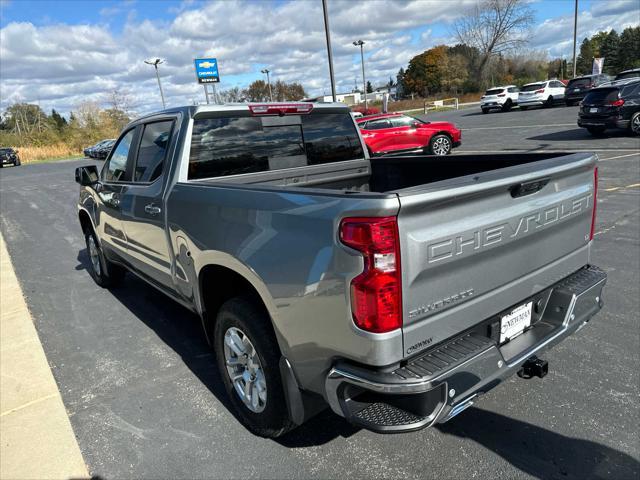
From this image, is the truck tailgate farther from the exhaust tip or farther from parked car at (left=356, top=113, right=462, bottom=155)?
parked car at (left=356, top=113, right=462, bottom=155)

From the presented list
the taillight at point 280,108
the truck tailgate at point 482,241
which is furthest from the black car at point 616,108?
the truck tailgate at point 482,241

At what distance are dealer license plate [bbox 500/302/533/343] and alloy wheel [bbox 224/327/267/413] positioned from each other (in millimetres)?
A: 1317

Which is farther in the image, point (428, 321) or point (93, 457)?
point (93, 457)

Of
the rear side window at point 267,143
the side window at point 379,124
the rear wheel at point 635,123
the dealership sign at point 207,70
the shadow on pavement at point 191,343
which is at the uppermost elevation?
the dealership sign at point 207,70

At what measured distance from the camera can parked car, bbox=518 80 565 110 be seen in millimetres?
29734

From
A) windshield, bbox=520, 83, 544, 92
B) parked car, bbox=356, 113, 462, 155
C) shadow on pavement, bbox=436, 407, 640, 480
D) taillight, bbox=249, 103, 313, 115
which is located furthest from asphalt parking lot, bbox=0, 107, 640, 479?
windshield, bbox=520, 83, 544, 92

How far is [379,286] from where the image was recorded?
1950mm

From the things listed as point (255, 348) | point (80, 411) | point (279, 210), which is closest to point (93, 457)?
point (80, 411)

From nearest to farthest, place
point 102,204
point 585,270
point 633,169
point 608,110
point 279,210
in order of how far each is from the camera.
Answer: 1. point 279,210
2. point 585,270
3. point 102,204
4. point 633,169
5. point 608,110

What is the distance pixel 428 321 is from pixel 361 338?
1.06 feet

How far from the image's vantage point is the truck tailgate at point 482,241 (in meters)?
2.00

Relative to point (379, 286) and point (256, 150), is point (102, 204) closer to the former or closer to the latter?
point (256, 150)

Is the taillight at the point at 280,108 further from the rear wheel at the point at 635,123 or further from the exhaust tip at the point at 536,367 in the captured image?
the rear wheel at the point at 635,123

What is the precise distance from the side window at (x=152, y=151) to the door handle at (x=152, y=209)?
219mm
